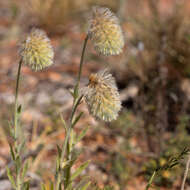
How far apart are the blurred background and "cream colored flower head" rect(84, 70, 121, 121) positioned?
0.95 m

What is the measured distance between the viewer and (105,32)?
1.74 m

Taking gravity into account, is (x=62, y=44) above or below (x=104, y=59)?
above

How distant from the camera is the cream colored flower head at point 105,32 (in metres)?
1.73

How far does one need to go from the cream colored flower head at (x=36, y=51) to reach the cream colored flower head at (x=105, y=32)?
0.30 meters

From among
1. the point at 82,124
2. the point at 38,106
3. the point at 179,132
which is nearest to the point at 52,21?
the point at 38,106

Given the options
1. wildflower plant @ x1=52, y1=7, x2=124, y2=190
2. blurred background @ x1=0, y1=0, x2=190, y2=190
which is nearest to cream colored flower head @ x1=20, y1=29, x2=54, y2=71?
wildflower plant @ x1=52, y1=7, x2=124, y2=190

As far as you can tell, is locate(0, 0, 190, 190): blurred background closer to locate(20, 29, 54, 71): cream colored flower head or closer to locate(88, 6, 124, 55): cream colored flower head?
locate(88, 6, 124, 55): cream colored flower head

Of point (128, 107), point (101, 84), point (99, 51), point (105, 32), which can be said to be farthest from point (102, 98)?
point (128, 107)

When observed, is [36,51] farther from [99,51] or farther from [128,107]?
[128,107]

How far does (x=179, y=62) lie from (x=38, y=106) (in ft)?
6.85

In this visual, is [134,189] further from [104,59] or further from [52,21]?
[52,21]

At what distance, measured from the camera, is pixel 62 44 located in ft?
21.0

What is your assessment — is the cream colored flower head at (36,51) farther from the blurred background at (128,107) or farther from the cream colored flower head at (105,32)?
the blurred background at (128,107)

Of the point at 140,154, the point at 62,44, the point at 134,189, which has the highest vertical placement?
the point at 62,44
